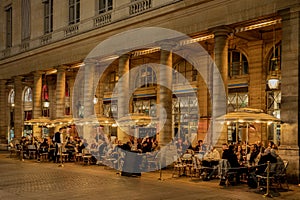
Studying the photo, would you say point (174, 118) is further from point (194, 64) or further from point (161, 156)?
point (161, 156)

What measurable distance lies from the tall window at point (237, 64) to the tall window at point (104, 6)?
7.69 m

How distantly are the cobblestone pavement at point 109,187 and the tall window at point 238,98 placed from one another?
6.56m

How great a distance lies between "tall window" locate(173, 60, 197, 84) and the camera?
24203mm

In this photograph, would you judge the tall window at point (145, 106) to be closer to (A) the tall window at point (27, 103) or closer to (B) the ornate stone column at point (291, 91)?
(B) the ornate stone column at point (291, 91)

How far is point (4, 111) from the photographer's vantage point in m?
35.4

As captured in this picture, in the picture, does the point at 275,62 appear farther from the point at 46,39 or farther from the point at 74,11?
the point at 46,39

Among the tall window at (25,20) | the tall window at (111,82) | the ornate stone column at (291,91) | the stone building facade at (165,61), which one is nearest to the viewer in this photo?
the ornate stone column at (291,91)

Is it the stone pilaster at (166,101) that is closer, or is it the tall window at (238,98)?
the stone pilaster at (166,101)

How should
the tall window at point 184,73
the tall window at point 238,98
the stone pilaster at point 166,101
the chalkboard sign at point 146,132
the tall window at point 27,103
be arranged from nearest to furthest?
the stone pilaster at point 166,101
the tall window at point 238,98
the tall window at point 184,73
the chalkboard sign at point 146,132
the tall window at point 27,103

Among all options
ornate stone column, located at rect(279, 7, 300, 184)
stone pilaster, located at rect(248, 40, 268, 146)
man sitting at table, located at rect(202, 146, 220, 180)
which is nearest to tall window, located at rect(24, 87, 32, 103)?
stone pilaster, located at rect(248, 40, 268, 146)

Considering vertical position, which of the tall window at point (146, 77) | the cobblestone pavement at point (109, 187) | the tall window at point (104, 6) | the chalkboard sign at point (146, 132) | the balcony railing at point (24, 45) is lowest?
the cobblestone pavement at point (109, 187)

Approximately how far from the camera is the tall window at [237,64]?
70.8 ft

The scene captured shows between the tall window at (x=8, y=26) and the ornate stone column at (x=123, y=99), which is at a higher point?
the tall window at (x=8, y=26)

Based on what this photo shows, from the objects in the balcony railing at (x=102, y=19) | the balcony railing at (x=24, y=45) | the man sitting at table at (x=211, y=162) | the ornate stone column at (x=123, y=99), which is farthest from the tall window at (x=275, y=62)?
the balcony railing at (x=24, y=45)
